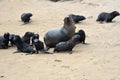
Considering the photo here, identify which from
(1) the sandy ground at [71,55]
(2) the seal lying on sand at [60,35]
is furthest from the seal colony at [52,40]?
(1) the sandy ground at [71,55]

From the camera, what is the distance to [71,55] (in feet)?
36.0

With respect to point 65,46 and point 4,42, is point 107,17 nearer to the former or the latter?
point 65,46

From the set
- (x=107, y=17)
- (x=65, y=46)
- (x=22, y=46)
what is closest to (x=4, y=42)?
(x=22, y=46)

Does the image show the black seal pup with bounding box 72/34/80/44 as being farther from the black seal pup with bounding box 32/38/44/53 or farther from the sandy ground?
the black seal pup with bounding box 32/38/44/53

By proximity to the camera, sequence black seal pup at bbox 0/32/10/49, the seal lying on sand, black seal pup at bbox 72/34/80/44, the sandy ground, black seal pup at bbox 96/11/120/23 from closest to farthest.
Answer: the sandy ground, black seal pup at bbox 72/34/80/44, the seal lying on sand, black seal pup at bbox 0/32/10/49, black seal pup at bbox 96/11/120/23

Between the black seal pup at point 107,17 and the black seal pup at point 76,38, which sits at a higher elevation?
the black seal pup at point 107,17

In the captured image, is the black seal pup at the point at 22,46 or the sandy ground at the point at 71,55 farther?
the black seal pup at the point at 22,46

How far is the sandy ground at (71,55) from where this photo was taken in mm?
8922

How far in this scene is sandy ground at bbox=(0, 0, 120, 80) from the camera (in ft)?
29.3

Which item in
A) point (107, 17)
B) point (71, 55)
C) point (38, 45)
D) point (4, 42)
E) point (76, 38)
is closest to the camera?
point (71, 55)

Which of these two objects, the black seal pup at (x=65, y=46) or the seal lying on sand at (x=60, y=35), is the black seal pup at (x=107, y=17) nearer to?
the seal lying on sand at (x=60, y=35)

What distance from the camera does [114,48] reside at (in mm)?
11508

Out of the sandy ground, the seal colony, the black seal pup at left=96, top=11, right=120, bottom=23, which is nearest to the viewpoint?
the sandy ground

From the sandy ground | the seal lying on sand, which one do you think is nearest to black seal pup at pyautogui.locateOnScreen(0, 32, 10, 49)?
the sandy ground
